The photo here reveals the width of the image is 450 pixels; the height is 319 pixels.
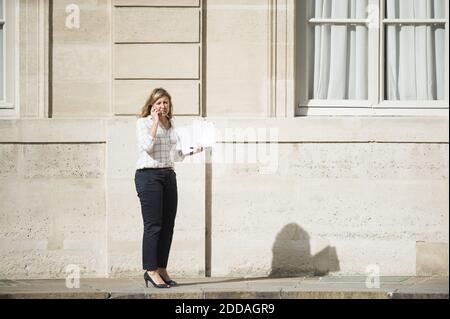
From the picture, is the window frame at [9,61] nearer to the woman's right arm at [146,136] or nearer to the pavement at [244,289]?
the pavement at [244,289]

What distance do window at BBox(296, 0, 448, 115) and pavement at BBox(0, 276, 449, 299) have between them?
2.00 m

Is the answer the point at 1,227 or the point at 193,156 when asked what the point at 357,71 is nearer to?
the point at 193,156

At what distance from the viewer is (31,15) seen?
10133 millimetres

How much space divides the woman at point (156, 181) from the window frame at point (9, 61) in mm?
2012

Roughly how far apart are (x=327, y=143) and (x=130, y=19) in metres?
2.37

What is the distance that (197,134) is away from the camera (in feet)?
31.8

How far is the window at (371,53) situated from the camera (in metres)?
10.4

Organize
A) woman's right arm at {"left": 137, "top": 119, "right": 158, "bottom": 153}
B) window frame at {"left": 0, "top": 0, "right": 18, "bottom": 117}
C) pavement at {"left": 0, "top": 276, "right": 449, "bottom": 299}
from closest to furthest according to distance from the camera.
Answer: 1. pavement at {"left": 0, "top": 276, "right": 449, "bottom": 299}
2. woman's right arm at {"left": 137, "top": 119, "right": 158, "bottom": 153}
3. window frame at {"left": 0, "top": 0, "right": 18, "bottom": 117}

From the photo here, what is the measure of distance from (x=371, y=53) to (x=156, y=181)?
2978 millimetres

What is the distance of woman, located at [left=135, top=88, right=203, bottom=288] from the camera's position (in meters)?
8.89

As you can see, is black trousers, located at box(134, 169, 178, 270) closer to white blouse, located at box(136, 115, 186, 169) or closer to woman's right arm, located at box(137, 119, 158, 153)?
white blouse, located at box(136, 115, 186, 169)

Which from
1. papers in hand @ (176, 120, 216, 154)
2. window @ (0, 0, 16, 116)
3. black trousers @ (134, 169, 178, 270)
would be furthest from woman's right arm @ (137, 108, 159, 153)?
window @ (0, 0, 16, 116)

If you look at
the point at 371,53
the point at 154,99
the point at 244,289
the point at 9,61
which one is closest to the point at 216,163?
the point at 154,99

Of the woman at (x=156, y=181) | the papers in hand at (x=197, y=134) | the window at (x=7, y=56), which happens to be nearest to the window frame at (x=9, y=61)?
the window at (x=7, y=56)
